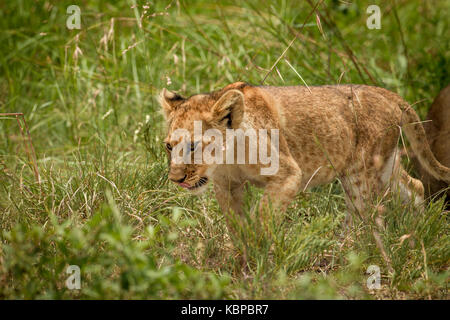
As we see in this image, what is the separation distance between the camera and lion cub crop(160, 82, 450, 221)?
3781 mm

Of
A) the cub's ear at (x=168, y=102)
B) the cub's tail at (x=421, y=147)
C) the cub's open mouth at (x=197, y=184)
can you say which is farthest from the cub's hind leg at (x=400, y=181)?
the cub's ear at (x=168, y=102)

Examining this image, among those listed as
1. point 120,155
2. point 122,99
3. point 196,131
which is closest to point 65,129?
point 122,99

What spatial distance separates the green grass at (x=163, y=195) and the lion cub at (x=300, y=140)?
0.22 m

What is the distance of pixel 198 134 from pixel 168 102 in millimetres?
482

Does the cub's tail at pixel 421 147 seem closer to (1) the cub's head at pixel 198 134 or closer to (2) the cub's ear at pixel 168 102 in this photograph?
(1) the cub's head at pixel 198 134

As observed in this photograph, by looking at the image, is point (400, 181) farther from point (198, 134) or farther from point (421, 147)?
point (198, 134)

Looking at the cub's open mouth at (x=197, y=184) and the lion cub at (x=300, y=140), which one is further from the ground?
the lion cub at (x=300, y=140)

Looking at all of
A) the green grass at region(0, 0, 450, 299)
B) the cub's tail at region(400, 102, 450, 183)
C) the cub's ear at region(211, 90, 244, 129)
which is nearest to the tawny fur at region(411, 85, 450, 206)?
the cub's tail at region(400, 102, 450, 183)

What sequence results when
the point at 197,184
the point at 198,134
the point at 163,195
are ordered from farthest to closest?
the point at 163,195, the point at 197,184, the point at 198,134

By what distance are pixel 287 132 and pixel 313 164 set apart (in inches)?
13.3

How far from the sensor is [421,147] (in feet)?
15.3

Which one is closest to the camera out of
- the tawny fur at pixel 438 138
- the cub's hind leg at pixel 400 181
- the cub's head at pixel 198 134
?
the cub's head at pixel 198 134

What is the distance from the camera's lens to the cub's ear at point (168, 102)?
4043 mm

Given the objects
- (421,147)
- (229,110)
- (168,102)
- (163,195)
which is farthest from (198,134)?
(421,147)
